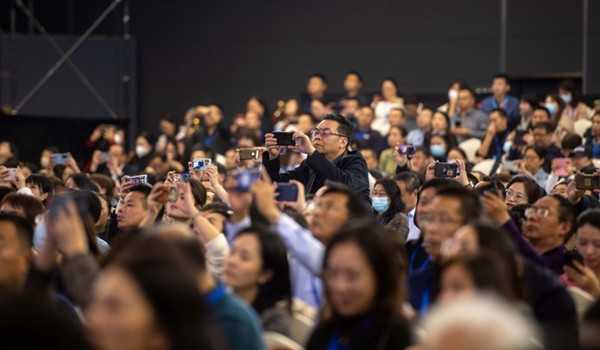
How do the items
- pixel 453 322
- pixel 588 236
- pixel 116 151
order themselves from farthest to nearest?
pixel 116 151 < pixel 588 236 < pixel 453 322

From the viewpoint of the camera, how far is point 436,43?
45.1 feet

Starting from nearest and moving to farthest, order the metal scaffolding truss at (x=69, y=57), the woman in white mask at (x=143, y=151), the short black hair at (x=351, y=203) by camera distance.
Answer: the short black hair at (x=351, y=203)
the woman in white mask at (x=143, y=151)
the metal scaffolding truss at (x=69, y=57)

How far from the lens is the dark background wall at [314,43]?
13.1 metres

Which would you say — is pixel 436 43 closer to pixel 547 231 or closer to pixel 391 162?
pixel 391 162

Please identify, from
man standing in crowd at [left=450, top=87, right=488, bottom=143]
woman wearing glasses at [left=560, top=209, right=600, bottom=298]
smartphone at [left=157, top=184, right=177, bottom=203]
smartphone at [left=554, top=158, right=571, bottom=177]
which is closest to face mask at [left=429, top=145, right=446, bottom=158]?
man standing in crowd at [left=450, top=87, right=488, bottom=143]

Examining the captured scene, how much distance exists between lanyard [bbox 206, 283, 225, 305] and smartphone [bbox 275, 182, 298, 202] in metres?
1.23

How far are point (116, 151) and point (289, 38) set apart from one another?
378 cm

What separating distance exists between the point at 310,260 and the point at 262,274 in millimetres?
238

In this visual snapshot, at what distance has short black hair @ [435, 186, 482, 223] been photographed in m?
4.00

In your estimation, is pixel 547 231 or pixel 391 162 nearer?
pixel 547 231

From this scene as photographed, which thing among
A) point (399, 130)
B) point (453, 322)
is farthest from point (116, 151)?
point (453, 322)

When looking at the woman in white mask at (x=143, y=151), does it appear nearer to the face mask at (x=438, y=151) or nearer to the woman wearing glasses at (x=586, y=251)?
the face mask at (x=438, y=151)

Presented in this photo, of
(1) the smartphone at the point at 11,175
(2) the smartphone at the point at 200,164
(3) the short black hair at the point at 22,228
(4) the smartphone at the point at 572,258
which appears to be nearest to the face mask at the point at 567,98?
(2) the smartphone at the point at 200,164

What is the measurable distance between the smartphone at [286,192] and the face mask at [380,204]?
2.68m
